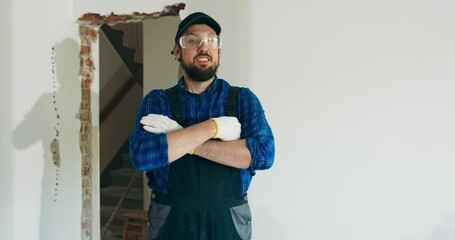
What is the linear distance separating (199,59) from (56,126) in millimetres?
1260

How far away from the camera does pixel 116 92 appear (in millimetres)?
4164

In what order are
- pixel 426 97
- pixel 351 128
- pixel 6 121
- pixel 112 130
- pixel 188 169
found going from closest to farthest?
pixel 188 169, pixel 426 97, pixel 351 128, pixel 6 121, pixel 112 130

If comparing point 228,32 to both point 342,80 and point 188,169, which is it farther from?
point 188,169

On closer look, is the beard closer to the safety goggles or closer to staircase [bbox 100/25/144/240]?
the safety goggles

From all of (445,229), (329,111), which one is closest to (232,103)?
(329,111)

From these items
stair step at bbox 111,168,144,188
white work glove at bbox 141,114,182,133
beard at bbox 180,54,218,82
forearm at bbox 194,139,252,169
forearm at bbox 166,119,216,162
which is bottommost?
stair step at bbox 111,168,144,188

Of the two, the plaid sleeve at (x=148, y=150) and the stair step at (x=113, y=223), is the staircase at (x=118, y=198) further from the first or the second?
the plaid sleeve at (x=148, y=150)

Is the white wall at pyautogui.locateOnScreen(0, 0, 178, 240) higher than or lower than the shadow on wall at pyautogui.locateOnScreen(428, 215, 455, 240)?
higher

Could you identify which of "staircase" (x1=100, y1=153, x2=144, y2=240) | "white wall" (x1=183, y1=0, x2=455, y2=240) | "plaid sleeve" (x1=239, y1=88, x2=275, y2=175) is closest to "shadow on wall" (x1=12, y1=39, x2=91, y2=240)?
"white wall" (x1=183, y1=0, x2=455, y2=240)

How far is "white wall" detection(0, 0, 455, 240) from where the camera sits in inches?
62.1

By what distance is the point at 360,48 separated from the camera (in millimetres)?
1658

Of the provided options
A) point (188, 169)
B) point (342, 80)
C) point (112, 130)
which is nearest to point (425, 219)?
point (342, 80)

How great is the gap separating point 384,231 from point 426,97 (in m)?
0.65

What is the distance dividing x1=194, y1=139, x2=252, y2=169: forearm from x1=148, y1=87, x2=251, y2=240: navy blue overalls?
0.06 m
